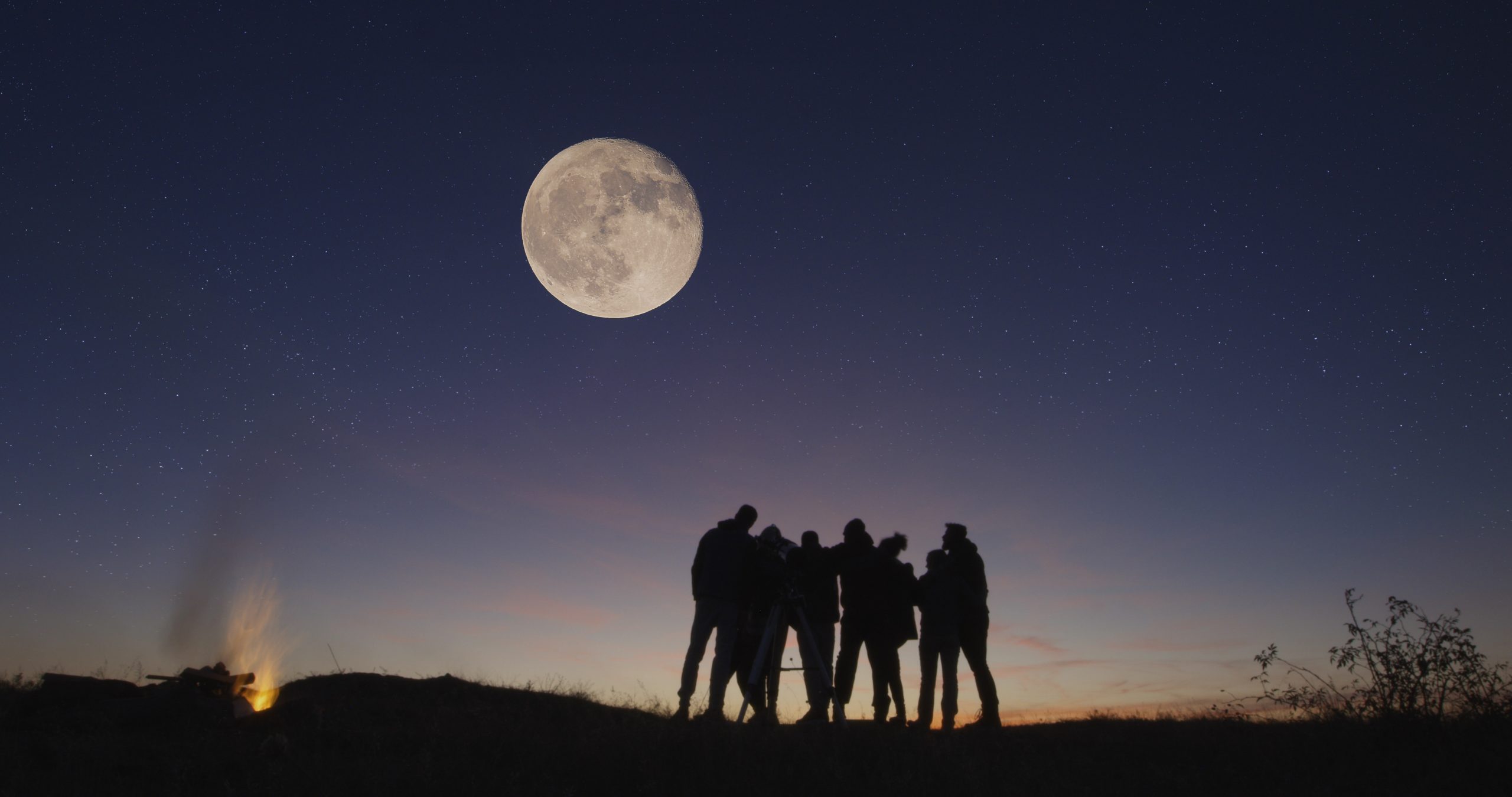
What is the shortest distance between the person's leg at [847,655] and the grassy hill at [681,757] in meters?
0.82

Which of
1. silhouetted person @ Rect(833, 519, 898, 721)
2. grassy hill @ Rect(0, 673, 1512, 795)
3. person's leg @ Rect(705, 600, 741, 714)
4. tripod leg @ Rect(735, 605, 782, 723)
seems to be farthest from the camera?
silhouetted person @ Rect(833, 519, 898, 721)

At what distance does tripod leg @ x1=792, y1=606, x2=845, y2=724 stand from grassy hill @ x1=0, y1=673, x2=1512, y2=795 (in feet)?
1.47

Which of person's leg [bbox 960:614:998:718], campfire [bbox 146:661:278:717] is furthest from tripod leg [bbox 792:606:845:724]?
campfire [bbox 146:661:278:717]

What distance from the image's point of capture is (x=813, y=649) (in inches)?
342

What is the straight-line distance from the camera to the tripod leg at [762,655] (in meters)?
8.20

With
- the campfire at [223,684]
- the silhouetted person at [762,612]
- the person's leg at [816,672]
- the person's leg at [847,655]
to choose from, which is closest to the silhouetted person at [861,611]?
the person's leg at [847,655]

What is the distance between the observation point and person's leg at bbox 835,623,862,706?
32.2ft

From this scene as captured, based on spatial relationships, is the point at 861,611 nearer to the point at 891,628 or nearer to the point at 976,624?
the point at 891,628

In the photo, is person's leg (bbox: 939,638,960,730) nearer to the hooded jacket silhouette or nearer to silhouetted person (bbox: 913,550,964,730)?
silhouetted person (bbox: 913,550,964,730)

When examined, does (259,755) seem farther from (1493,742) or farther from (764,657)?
(1493,742)

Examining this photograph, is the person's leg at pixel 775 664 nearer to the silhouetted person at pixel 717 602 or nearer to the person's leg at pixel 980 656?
the silhouetted person at pixel 717 602

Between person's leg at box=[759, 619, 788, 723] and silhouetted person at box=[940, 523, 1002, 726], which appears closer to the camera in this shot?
person's leg at box=[759, 619, 788, 723]

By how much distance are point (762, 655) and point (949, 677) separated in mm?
2427

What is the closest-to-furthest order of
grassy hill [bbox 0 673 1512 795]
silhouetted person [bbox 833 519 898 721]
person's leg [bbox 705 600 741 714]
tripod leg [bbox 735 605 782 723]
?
grassy hill [bbox 0 673 1512 795] → tripod leg [bbox 735 605 782 723] → person's leg [bbox 705 600 741 714] → silhouetted person [bbox 833 519 898 721]
